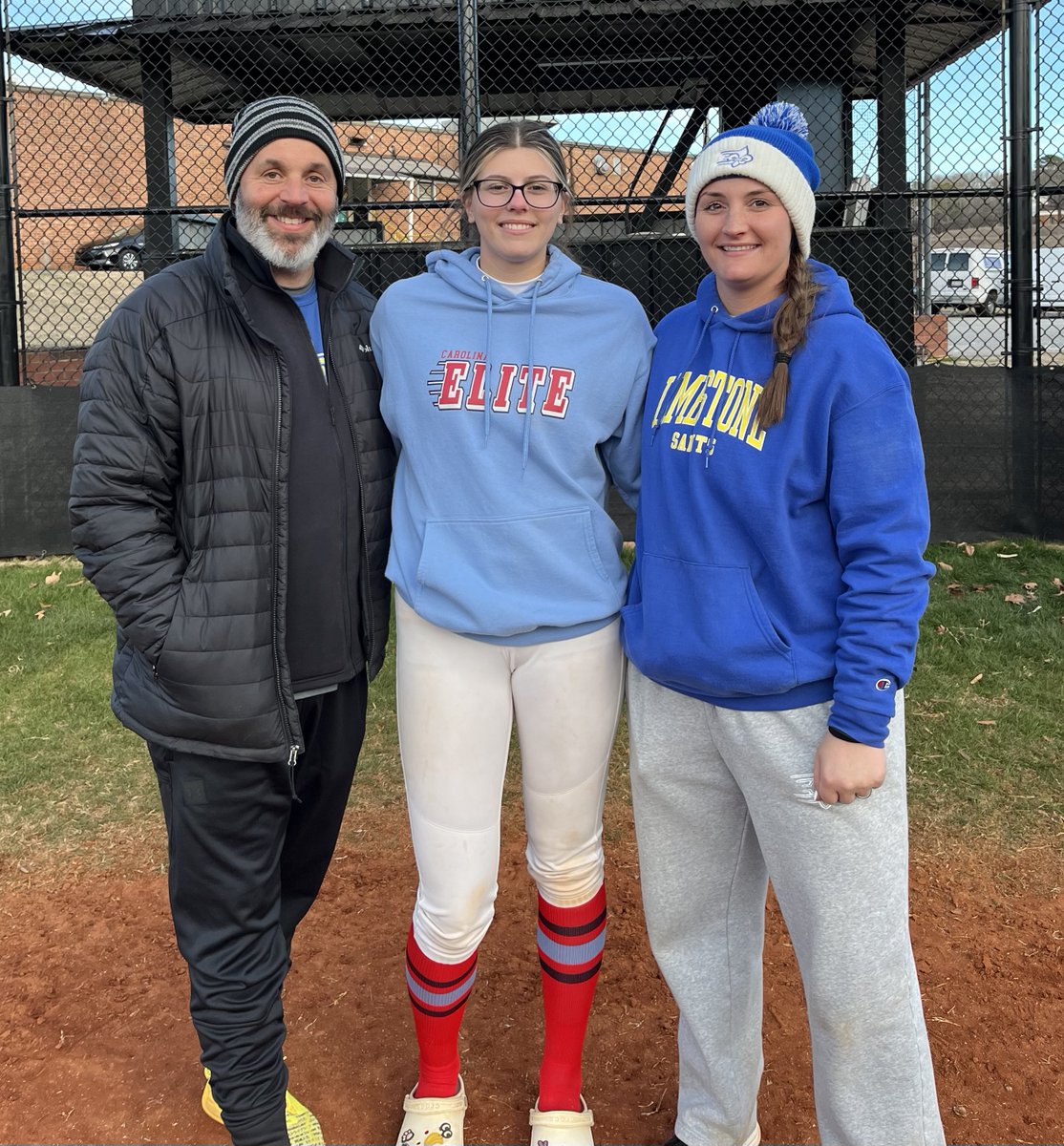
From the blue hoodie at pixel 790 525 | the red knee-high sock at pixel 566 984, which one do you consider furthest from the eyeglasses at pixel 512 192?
the red knee-high sock at pixel 566 984

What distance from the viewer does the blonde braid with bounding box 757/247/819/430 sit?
2062 millimetres

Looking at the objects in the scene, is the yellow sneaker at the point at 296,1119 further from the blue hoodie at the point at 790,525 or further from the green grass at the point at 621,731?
the green grass at the point at 621,731

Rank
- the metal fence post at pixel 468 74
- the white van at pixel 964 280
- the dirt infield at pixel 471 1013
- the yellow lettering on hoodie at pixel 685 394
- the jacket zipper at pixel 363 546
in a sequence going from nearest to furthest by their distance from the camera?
1. the yellow lettering on hoodie at pixel 685 394
2. the jacket zipper at pixel 363 546
3. the dirt infield at pixel 471 1013
4. the metal fence post at pixel 468 74
5. the white van at pixel 964 280

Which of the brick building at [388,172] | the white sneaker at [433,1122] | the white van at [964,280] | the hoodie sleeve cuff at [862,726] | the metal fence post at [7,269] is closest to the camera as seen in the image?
the hoodie sleeve cuff at [862,726]

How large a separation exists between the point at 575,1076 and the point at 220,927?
98 cm

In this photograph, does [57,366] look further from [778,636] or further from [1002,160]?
[778,636]

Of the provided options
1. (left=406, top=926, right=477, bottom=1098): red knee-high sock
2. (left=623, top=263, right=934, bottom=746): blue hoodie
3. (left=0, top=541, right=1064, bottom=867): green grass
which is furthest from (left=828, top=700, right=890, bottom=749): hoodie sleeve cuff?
(left=0, top=541, right=1064, bottom=867): green grass

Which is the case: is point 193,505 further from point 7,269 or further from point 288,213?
point 7,269

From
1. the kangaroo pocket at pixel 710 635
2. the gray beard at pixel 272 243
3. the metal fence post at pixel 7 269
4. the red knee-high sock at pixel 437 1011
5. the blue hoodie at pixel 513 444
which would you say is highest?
the metal fence post at pixel 7 269

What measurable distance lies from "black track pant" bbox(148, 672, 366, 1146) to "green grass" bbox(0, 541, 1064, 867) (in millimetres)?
1981

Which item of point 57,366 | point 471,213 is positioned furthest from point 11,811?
point 57,366

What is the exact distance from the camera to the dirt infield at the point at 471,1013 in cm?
281

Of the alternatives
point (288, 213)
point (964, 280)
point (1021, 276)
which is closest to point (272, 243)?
point (288, 213)

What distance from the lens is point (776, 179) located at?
2.14 metres
